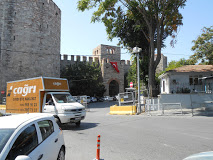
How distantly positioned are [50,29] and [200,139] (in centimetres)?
3534

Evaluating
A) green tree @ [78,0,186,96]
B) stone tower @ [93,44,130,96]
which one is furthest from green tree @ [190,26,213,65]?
stone tower @ [93,44,130,96]

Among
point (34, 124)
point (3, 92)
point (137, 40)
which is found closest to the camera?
point (34, 124)

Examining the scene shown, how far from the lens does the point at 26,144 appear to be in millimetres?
3020

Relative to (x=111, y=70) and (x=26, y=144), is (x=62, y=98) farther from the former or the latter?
(x=111, y=70)

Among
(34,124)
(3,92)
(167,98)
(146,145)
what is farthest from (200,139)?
(3,92)

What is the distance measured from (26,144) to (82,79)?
1572 inches

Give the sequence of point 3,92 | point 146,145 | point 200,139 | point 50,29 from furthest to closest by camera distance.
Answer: point 50,29 → point 3,92 → point 200,139 → point 146,145

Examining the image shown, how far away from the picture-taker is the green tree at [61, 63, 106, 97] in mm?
42469

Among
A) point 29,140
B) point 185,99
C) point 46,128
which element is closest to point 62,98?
point 46,128

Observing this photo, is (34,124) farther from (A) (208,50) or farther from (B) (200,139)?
(A) (208,50)

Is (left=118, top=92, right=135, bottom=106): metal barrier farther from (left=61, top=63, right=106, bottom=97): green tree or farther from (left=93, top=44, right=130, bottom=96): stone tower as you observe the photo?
(left=93, top=44, right=130, bottom=96): stone tower

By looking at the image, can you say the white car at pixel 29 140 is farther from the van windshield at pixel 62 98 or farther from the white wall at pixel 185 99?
the white wall at pixel 185 99

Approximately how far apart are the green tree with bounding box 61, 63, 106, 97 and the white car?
126 ft

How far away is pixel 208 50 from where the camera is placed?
1091 inches
